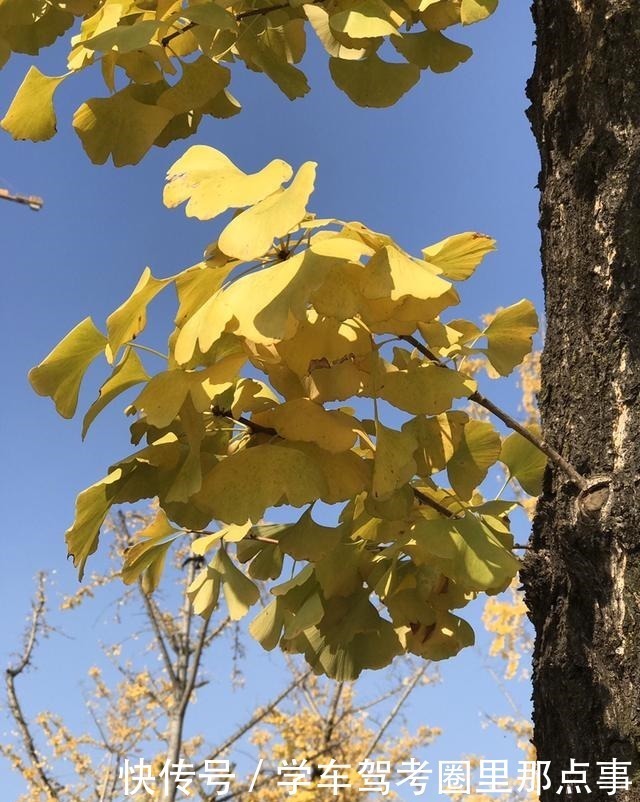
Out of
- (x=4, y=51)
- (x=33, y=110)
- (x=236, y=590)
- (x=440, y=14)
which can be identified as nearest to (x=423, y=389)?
(x=236, y=590)

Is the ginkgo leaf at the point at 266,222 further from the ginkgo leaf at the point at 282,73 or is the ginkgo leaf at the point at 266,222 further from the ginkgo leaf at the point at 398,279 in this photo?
the ginkgo leaf at the point at 282,73

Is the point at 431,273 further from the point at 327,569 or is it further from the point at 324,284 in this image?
the point at 327,569

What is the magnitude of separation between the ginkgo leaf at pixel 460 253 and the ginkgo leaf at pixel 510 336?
0.08 meters

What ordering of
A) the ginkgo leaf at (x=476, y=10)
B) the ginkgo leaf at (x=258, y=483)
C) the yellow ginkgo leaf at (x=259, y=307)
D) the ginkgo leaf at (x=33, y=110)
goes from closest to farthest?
the yellow ginkgo leaf at (x=259, y=307), the ginkgo leaf at (x=258, y=483), the ginkgo leaf at (x=476, y=10), the ginkgo leaf at (x=33, y=110)

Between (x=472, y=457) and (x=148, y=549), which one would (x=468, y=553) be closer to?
(x=472, y=457)

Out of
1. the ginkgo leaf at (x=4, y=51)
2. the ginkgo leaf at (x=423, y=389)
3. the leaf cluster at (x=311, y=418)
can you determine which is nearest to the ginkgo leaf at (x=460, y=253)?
the leaf cluster at (x=311, y=418)

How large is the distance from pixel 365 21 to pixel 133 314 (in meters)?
0.31

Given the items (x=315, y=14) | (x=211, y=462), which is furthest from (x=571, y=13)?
(x=211, y=462)

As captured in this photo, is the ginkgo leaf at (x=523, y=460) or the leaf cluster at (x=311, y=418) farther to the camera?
the ginkgo leaf at (x=523, y=460)

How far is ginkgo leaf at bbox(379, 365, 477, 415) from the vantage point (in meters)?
0.57

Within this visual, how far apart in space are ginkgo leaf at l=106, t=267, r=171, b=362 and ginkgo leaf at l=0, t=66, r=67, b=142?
0.33 meters

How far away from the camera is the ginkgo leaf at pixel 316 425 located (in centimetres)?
56

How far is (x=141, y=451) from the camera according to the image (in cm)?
60

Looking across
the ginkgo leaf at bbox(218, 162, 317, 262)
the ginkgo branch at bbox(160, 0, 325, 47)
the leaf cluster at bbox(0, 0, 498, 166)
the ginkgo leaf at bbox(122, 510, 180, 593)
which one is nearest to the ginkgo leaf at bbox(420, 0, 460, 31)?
the leaf cluster at bbox(0, 0, 498, 166)
